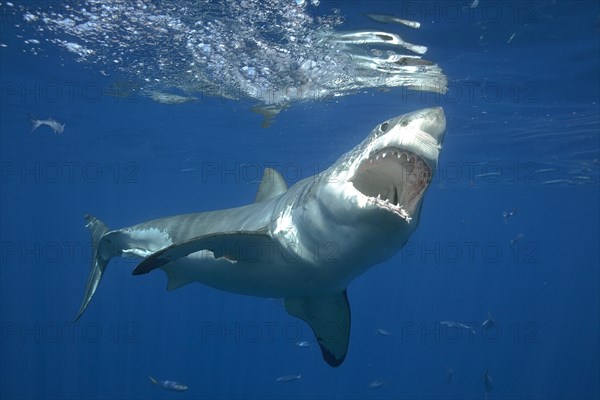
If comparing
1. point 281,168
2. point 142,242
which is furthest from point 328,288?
point 281,168

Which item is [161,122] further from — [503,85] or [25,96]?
[503,85]

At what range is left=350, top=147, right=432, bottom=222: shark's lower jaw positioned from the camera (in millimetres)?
3371

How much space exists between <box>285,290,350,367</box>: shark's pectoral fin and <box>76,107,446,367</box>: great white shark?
1 cm

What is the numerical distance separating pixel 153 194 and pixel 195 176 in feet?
55.7

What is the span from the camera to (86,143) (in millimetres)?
Result: 28453

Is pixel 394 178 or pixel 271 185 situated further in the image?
pixel 271 185

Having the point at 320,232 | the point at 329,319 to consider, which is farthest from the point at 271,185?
the point at 320,232

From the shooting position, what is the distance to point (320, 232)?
4.05 m

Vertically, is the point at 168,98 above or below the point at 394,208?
below

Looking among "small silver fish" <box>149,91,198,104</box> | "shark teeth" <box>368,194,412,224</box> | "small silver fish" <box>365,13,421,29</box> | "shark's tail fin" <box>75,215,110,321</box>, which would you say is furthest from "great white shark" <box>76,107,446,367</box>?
"small silver fish" <box>149,91,198,104</box>

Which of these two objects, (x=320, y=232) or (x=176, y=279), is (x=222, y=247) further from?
(x=176, y=279)

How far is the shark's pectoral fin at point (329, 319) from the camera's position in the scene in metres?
5.63

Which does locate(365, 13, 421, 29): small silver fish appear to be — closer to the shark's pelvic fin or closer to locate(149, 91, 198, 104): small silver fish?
the shark's pelvic fin

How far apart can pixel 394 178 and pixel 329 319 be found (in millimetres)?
2590
